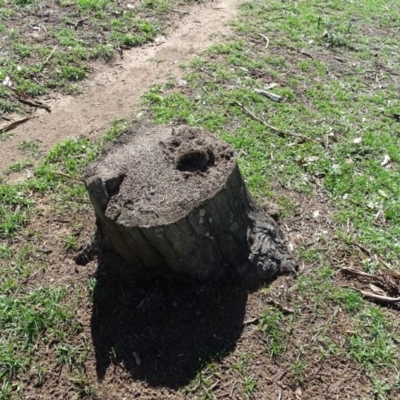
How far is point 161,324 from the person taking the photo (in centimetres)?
364

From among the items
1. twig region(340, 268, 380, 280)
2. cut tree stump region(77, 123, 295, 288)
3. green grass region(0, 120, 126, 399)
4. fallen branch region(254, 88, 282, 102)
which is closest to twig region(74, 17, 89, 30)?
fallen branch region(254, 88, 282, 102)

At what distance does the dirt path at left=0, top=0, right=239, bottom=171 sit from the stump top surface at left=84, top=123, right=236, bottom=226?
221 cm

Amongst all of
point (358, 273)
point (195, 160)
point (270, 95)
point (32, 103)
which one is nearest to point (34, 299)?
point (195, 160)

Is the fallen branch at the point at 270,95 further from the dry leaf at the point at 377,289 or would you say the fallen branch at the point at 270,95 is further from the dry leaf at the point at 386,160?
the dry leaf at the point at 377,289

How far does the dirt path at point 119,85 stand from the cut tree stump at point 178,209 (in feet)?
7.29

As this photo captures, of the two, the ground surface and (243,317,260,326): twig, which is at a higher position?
(243,317,260,326): twig

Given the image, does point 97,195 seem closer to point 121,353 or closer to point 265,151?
point 121,353

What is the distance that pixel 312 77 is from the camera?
292 inches

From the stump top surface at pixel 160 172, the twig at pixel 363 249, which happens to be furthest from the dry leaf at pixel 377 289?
the stump top surface at pixel 160 172

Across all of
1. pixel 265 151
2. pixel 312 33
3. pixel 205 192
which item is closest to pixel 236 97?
pixel 265 151

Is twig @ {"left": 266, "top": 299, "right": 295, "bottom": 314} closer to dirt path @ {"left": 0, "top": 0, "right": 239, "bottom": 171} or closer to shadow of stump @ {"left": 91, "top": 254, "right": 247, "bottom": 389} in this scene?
shadow of stump @ {"left": 91, "top": 254, "right": 247, "bottom": 389}

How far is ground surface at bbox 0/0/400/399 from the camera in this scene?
11.4 ft

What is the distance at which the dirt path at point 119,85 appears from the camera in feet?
19.3

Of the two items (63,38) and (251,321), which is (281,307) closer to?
(251,321)
